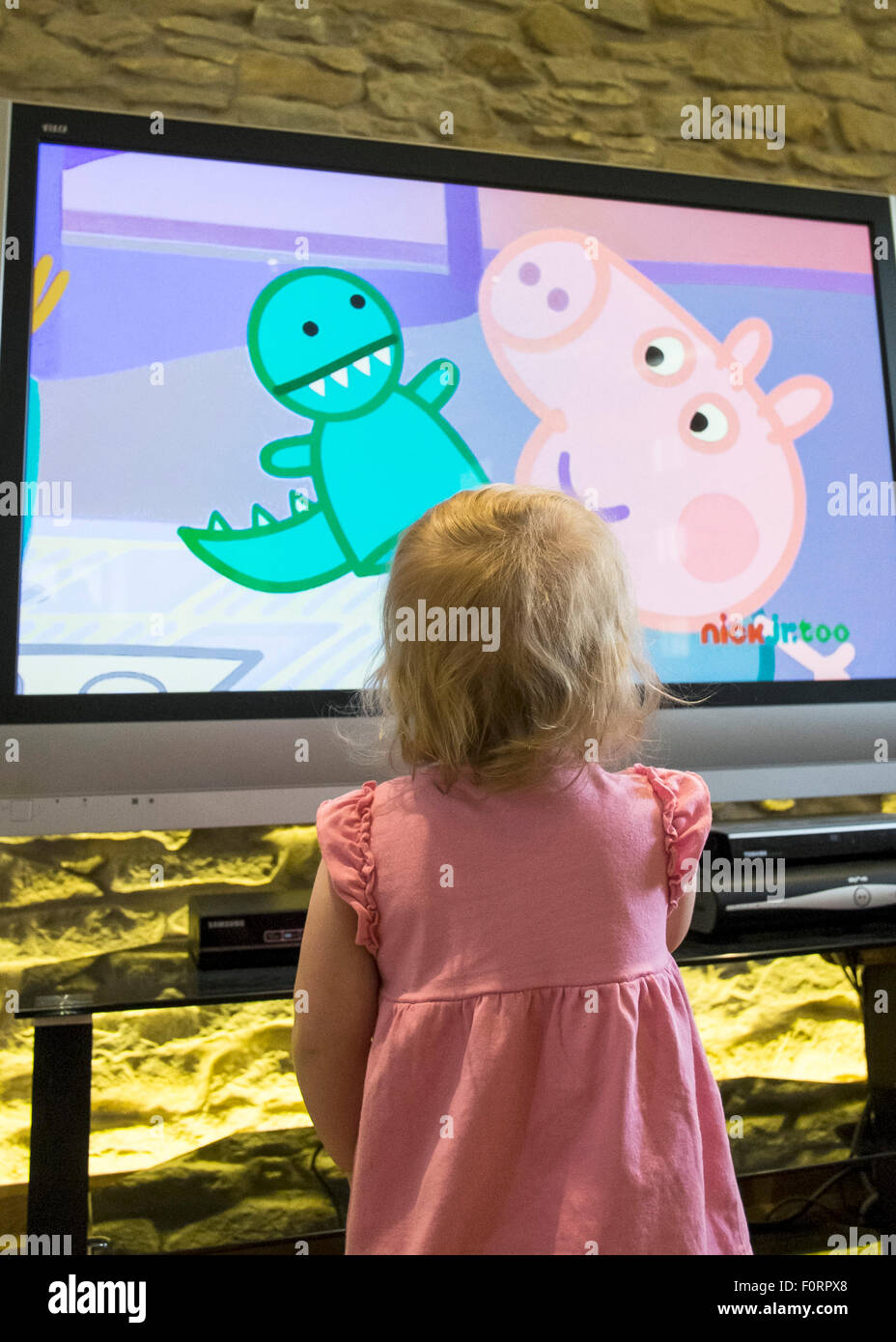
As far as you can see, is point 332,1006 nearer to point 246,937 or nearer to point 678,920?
point 678,920

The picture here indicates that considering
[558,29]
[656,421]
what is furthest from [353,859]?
[558,29]

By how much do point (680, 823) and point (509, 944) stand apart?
0.70 feet

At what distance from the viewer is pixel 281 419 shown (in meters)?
1.78

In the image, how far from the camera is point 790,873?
1.77 metres

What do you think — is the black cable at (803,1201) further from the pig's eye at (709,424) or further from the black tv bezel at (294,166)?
the pig's eye at (709,424)

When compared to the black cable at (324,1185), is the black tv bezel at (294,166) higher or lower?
higher

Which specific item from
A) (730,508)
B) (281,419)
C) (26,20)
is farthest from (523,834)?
(26,20)

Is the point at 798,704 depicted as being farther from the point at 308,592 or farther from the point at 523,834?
the point at 523,834

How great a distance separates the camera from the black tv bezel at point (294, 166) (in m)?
1.64

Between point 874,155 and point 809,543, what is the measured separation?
1204 millimetres

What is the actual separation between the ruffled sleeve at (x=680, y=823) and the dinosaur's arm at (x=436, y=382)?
0.97 metres

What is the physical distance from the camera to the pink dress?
38.0 inches

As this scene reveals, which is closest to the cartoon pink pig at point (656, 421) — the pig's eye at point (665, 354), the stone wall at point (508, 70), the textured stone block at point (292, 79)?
the pig's eye at point (665, 354)

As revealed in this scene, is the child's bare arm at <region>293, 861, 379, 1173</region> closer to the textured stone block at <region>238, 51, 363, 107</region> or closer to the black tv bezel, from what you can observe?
the black tv bezel
